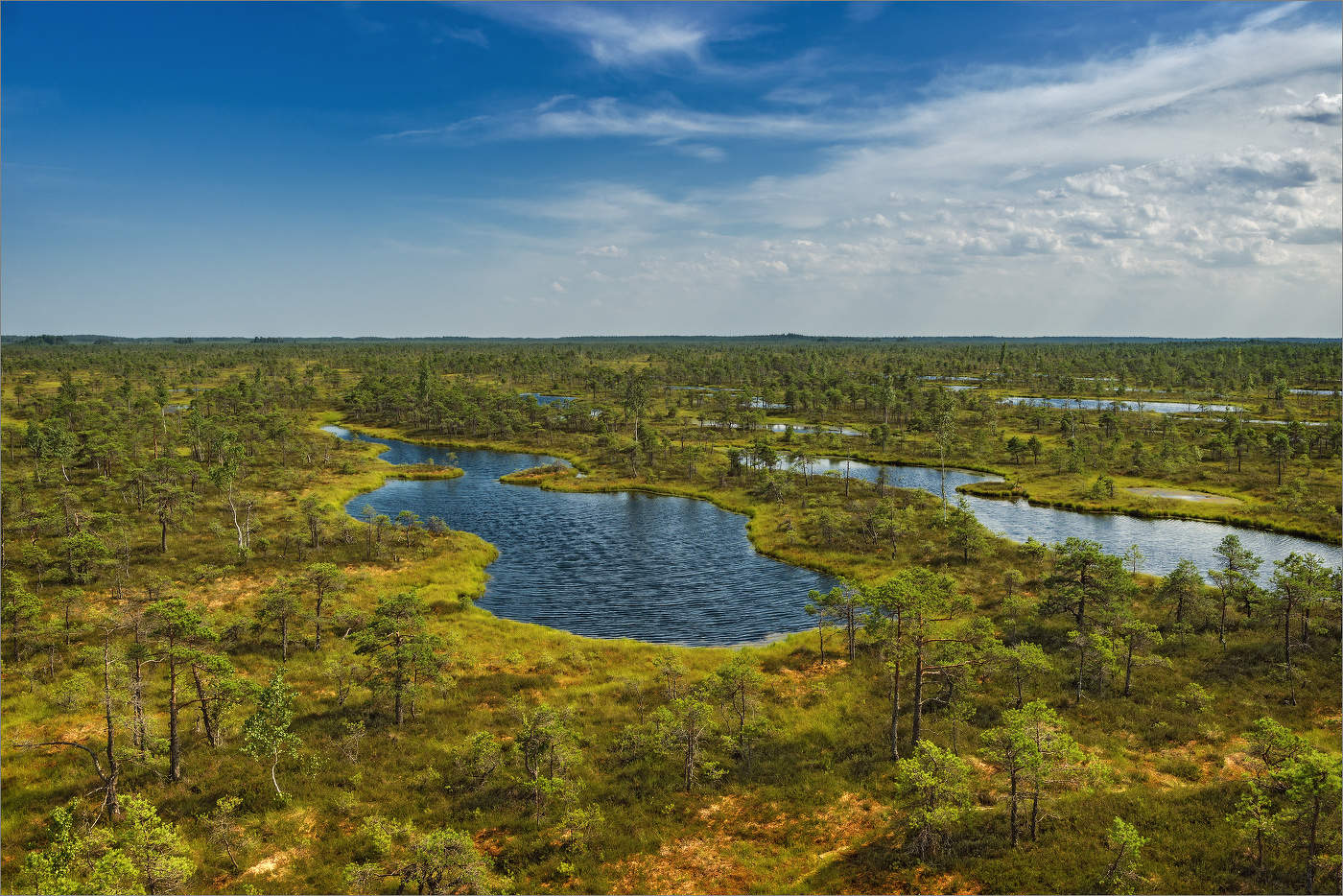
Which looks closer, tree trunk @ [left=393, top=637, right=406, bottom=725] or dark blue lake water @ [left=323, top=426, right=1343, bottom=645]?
tree trunk @ [left=393, top=637, right=406, bottom=725]

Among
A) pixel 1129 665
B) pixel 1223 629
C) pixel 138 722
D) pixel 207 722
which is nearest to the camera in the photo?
pixel 138 722

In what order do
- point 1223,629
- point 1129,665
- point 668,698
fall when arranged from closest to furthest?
point 1129,665
point 668,698
point 1223,629

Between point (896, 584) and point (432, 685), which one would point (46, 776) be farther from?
point (896, 584)

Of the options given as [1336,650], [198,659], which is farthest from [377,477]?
[1336,650]

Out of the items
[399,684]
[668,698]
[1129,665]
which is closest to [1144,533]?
[1129,665]

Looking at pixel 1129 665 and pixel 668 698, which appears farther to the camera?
pixel 668 698

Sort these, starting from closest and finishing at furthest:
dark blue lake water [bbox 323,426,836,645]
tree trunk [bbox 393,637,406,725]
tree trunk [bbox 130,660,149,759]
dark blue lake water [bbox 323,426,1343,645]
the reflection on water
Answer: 1. tree trunk [bbox 130,660,149,759]
2. tree trunk [bbox 393,637,406,725]
3. dark blue lake water [bbox 323,426,836,645]
4. dark blue lake water [bbox 323,426,1343,645]
5. the reflection on water

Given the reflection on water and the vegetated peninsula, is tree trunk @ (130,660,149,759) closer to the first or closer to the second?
the vegetated peninsula

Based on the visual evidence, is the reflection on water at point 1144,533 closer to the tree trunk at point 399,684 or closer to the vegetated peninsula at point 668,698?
the vegetated peninsula at point 668,698

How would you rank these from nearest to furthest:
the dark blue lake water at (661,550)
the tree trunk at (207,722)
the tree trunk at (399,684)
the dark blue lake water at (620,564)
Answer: the tree trunk at (207,722)
the tree trunk at (399,684)
the dark blue lake water at (620,564)
the dark blue lake water at (661,550)

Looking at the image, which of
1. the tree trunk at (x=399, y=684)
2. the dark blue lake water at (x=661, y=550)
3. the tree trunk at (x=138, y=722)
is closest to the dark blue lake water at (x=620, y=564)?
the dark blue lake water at (x=661, y=550)

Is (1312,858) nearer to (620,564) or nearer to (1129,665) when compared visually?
(1129,665)

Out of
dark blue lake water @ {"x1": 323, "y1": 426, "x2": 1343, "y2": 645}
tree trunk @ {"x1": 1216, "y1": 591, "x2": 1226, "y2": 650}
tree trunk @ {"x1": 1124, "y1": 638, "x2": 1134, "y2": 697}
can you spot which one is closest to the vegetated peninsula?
tree trunk @ {"x1": 1124, "y1": 638, "x2": 1134, "y2": 697}
